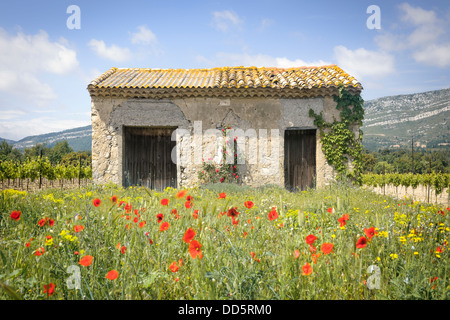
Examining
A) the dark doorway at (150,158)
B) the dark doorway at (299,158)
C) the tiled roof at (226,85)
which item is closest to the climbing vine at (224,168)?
the dark doorway at (150,158)

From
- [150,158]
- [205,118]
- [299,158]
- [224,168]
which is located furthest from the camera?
[150,158]

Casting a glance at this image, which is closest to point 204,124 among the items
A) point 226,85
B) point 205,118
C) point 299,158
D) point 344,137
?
point 205,118

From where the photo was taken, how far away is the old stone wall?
8633 mm

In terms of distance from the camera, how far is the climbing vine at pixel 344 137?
27.6ft

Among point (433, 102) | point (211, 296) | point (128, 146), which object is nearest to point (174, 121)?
point (128, 146)

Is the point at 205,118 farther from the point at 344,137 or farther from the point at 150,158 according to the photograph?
the point at 344,137

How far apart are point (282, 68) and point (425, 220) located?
8.25m

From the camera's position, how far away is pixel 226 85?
834 cm

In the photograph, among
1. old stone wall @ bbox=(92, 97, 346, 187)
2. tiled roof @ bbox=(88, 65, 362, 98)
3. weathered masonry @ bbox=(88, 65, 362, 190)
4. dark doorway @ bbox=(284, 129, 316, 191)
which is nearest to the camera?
tiled roof @ bbox=(88, 65, 362, 98)

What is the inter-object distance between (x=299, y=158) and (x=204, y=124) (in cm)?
342

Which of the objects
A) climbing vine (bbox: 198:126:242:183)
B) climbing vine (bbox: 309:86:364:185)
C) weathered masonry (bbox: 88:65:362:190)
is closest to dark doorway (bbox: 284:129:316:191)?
weathered masonry (bbox: 88:65:362:190)

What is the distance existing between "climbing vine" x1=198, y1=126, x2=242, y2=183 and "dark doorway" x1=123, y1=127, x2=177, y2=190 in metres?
1.20

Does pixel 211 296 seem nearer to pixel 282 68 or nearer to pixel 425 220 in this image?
pixel 425 220

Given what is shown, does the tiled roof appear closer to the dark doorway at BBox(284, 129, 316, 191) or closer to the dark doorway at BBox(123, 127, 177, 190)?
the dark doorway at BBox(123, 127, 177, 190)
